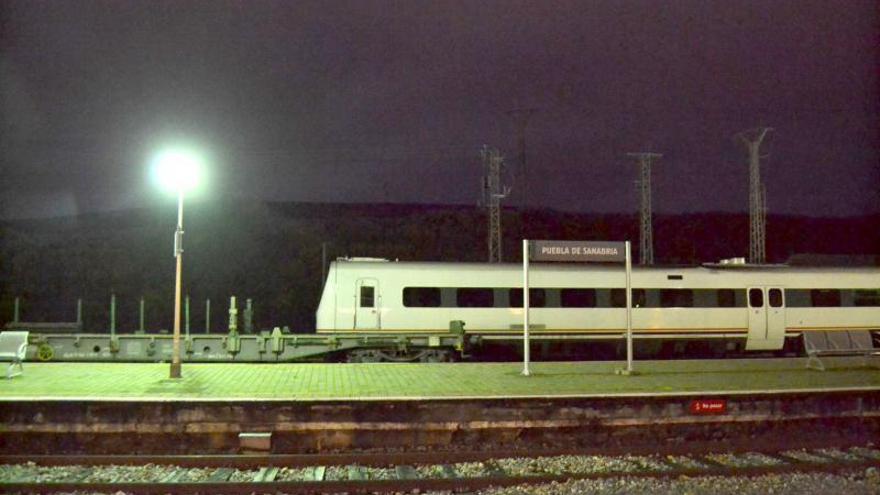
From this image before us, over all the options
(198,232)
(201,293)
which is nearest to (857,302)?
(201,293)

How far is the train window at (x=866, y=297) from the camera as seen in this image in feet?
84.3

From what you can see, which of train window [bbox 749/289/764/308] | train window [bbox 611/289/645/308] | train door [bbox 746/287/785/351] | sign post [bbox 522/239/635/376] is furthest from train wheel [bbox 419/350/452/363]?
train window [bbox 749/289/764/308]

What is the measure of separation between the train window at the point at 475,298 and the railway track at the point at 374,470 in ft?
36.7

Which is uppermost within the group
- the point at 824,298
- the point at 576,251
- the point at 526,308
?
the point at 576,251

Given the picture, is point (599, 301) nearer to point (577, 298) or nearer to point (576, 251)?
point (577, 298)

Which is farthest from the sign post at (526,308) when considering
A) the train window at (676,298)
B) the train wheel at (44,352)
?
the train wheel at (44,352)

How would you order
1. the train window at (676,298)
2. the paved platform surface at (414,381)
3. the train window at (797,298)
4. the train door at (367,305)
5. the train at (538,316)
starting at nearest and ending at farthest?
the paved platform surface at (414,381) → the train at (538,316) → the train door at (367,305) → the train window at (676,298) → the train window at (797,298)

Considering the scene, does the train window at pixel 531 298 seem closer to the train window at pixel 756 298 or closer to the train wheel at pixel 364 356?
the train wheel at pixel 364 356

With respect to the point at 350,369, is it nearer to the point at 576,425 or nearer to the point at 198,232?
the point at 576,425

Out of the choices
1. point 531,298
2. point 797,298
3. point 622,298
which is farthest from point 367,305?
point 797,298

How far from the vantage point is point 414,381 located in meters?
15.3

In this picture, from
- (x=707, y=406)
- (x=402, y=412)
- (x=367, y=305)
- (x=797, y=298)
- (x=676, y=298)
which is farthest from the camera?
(x=797, y=298)

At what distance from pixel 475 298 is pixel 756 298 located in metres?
9.74

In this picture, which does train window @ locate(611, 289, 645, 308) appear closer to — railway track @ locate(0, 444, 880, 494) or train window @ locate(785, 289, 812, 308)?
train window @ locate(785, 289, 812, 308)
